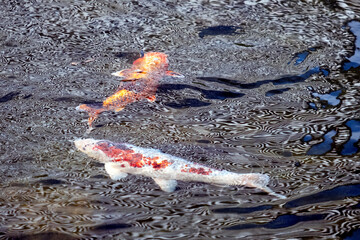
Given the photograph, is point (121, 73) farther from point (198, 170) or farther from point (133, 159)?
point (198, 170)

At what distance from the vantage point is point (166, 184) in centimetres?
366

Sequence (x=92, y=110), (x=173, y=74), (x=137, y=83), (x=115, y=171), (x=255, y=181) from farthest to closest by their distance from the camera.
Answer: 1. (x=173, y=74)
2. (x=137, y=83)
3. (x=92, y=110)
4. (x=115, y=171)
5. (x=255, y=181)

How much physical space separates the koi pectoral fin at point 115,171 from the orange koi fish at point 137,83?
0.69 meters

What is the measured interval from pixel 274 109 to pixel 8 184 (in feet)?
9.23

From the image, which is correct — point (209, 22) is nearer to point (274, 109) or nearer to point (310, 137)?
point (274, 109)

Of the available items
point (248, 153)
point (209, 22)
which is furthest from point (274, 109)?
point (209, 22)

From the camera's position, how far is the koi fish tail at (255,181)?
11.9 ft

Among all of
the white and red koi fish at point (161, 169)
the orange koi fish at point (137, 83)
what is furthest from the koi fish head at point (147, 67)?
the white and red koi fish at point (161, 169)

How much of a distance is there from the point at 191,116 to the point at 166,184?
1.19 m

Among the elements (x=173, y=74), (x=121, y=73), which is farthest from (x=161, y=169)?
(x=121, y=73)

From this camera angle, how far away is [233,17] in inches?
271

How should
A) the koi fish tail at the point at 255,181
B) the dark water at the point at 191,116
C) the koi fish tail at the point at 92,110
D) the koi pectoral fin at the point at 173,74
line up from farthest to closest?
the koi pectoral fin at the point at 173,74, the koi fish tail at the point at 92,110, the koi fish tail at the point at 255,181, the dark water at the point at 191,116

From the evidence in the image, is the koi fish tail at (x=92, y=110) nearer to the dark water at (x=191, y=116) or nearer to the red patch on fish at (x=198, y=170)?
the dark water at (x=191, y=116)

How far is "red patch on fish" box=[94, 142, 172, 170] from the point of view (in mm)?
3771
